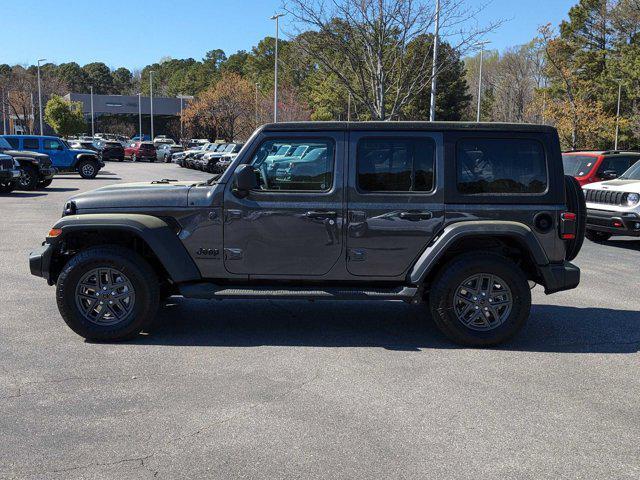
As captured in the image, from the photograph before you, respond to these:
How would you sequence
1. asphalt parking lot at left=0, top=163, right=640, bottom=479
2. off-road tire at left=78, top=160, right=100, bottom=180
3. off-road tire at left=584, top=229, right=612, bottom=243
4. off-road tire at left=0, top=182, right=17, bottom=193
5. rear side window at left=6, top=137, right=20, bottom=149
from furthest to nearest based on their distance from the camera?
off-road tire at left=78, top=160, right=100, bottom=180, rear side window at left=6, top=137, right=20, bottom=149, off-road tire at left=0, top=182, right=17, bottom=193, off-road tire at left=584, top=229, right=612, bottom=243, asphalt parking lot at left=0, top=163, right=640, bottom=479

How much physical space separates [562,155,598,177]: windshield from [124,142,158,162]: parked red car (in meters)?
40.9

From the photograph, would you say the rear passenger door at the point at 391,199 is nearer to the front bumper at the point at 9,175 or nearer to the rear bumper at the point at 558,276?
the rear bumper at the point at 558,276

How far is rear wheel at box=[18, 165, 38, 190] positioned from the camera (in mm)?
21234

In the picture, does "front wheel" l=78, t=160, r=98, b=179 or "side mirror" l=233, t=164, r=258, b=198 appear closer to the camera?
"side mirror" l=233, t=164, r=258, b=198

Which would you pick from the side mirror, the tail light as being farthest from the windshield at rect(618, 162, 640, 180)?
the side mirror

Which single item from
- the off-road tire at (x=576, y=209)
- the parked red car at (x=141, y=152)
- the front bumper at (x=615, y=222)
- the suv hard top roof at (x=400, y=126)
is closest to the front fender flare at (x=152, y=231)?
the suv hard top roof at (x=400, y=126)

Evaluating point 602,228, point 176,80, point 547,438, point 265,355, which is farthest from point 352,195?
point 176,80

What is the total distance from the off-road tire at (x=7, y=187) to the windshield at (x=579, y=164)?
16.1 meters

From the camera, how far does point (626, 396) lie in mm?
4602

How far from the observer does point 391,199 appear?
5.64 meters

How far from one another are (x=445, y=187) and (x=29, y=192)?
18.6 m

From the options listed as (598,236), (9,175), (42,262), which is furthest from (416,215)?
(9,175)

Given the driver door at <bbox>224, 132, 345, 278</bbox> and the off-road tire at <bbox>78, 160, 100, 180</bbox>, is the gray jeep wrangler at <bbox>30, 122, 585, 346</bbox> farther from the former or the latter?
the off-road tire at <bbox>78, 160, 100, 180</bbox>

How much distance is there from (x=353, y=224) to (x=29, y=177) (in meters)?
18.7
